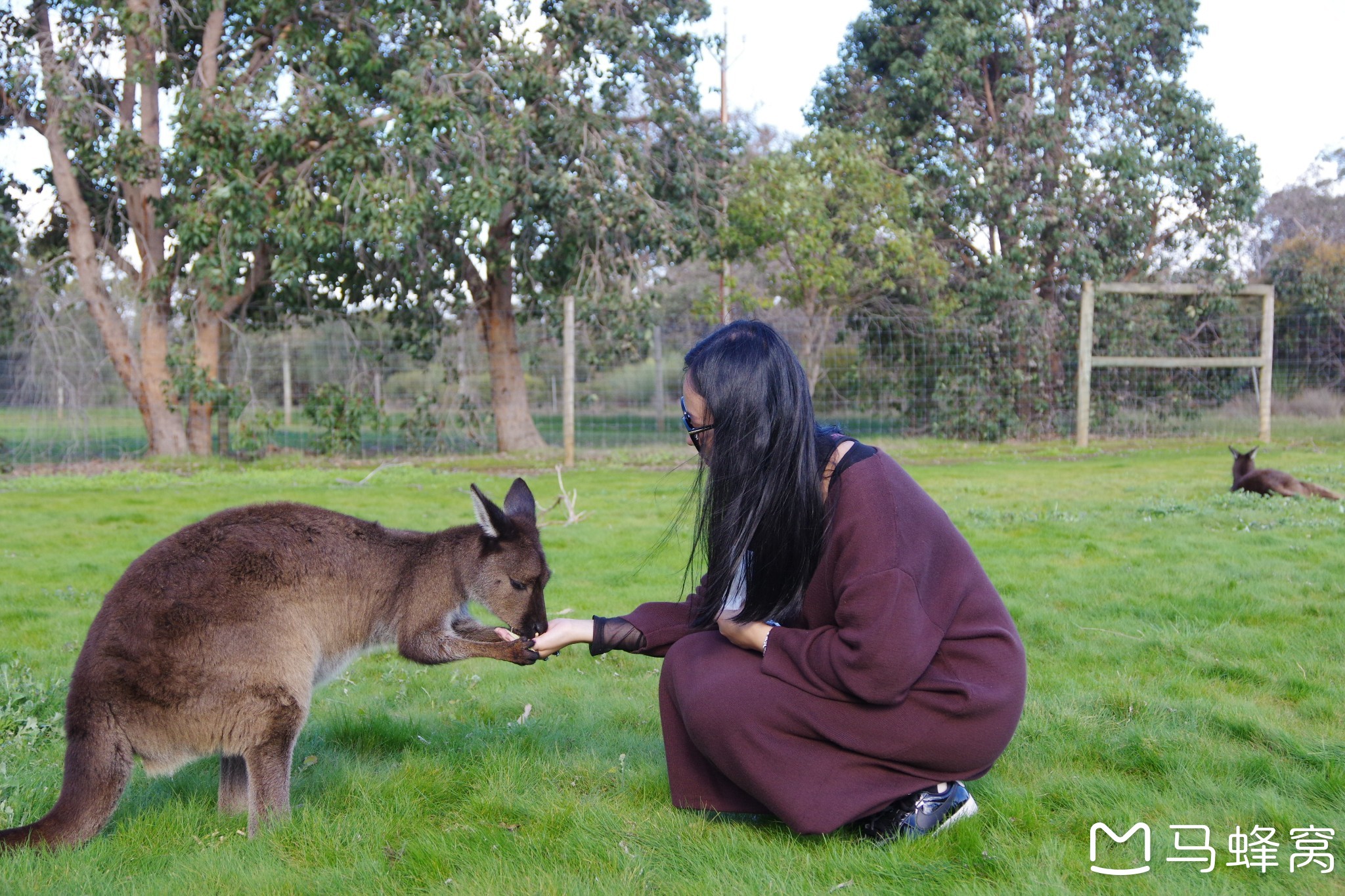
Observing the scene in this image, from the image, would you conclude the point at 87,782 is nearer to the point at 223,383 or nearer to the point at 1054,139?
the point at 223,383

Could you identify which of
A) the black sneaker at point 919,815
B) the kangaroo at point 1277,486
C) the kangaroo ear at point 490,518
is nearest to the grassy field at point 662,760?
the black sneaker at point 919,815

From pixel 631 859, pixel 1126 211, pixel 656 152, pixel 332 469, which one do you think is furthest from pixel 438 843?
pixel 1126 211

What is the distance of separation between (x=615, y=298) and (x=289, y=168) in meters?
4.51

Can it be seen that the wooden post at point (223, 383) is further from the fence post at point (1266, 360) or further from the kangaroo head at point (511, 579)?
the fence post at point (1266, 360)

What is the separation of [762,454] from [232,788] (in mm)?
1949

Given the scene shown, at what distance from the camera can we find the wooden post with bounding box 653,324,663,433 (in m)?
14.8

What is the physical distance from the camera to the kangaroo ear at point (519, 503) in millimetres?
3709

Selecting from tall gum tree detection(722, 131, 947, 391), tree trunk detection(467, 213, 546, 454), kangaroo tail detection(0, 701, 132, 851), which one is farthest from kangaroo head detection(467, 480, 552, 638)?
tall gum tree detection(722, 131, 947, 391)

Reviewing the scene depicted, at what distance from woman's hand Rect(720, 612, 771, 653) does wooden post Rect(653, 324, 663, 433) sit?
39.0ft

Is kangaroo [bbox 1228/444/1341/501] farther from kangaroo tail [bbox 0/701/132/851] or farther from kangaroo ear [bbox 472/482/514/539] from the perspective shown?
kangaroo tail [bbox 0/701/132/851]

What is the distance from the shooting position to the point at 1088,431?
16.0 m

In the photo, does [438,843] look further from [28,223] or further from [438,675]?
[28,223]

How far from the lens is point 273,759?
2.91 metres

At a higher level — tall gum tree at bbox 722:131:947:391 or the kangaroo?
tall gum tree at bbox 722:131:947:391
